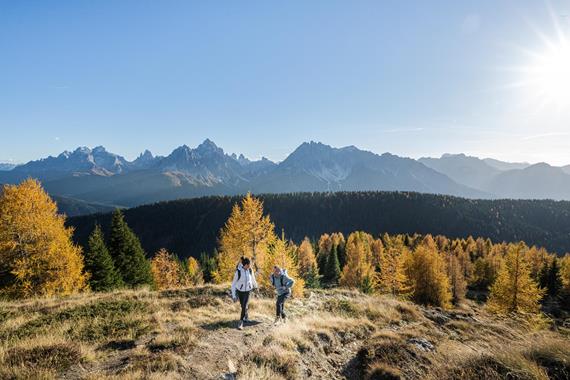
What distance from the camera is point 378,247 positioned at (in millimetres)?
95062

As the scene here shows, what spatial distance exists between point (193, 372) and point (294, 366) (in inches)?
128

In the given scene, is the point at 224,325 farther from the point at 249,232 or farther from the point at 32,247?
the point at 32,247

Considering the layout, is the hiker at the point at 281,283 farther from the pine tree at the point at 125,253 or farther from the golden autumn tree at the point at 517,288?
the golden autumn tree at the point at 517,288

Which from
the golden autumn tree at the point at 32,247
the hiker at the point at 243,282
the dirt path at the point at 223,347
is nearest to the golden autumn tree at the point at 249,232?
the golden autumn tree at the point at 32,247

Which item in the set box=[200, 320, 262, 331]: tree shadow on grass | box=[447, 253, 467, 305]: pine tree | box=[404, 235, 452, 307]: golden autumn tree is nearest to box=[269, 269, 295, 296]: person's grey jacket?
box=[200, 320, 262, 331]: tree shadow on grass

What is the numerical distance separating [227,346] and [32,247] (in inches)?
976

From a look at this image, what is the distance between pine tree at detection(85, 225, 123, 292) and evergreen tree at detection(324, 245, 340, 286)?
52.9 meters

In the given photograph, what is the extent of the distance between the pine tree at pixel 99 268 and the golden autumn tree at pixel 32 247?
7.25 metres

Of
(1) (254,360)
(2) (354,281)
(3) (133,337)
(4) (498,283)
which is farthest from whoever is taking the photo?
(2) (354,281)

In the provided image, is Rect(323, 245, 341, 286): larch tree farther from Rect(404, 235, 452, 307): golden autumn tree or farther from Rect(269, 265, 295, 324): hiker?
Rect(269, 265, 295, 324): hiker

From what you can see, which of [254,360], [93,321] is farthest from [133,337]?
[254,360]

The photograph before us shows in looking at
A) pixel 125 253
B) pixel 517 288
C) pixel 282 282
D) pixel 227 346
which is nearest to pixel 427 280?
pixel 517 288

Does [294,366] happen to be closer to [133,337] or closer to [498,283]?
[133,337]

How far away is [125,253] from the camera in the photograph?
41250mm
